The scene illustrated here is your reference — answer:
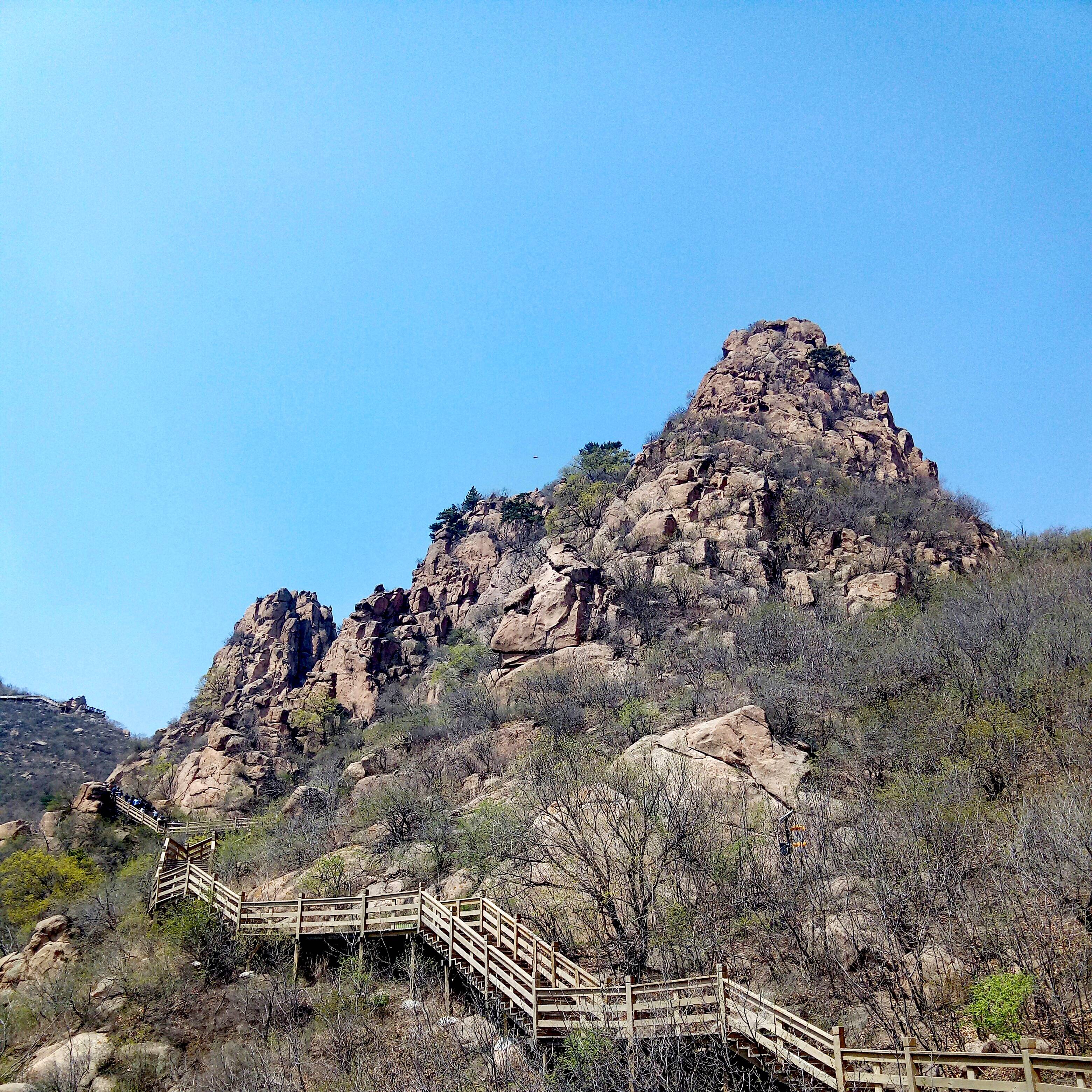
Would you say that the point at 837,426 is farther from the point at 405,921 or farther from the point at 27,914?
the point at 27,914

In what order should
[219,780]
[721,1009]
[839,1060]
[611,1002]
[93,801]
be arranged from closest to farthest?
[839,1060] < [721,1009] < [611,1002] < [93,801] < [219,780]

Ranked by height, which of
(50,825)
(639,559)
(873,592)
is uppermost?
(639,559)

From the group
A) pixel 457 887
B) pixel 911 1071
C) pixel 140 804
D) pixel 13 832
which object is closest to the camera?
pixel 911 1071

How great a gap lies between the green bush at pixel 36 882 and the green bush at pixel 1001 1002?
109 ft

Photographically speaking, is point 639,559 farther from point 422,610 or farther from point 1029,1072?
point 1029,1072

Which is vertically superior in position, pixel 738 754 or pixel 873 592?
pixel 873 592

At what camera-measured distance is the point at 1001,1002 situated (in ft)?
30.8

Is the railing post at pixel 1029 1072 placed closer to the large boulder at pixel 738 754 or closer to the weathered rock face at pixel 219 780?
the large boulder at pixel 738 754

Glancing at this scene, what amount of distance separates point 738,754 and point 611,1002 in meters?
9.02

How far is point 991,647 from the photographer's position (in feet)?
68.6

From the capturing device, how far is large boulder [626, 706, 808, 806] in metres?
19.0

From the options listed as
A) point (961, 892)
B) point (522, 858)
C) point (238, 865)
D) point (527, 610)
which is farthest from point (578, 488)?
point (961, 892)

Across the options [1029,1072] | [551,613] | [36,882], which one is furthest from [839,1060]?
[36,882]

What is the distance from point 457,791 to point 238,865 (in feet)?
27.1
